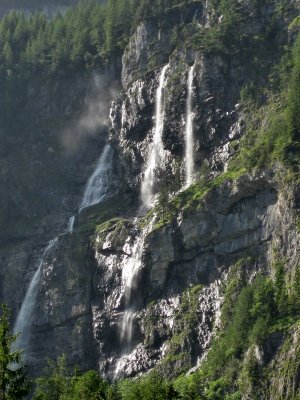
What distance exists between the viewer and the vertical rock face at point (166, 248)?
8019 cm

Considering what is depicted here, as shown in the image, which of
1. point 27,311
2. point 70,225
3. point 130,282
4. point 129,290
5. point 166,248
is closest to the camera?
point 166,248

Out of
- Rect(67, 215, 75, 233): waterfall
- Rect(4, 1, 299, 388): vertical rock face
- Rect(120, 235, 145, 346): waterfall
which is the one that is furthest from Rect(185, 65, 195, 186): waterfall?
Rect(67, 215, 75, 233): waterfall

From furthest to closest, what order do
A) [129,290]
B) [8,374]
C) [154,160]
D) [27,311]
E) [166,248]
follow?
[154,160] → [27,311] → [129,290] → [166,248] → [8,374]

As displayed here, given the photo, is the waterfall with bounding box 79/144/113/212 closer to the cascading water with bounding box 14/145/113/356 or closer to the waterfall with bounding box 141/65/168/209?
the cascading water with bounding box 14/145/113/356

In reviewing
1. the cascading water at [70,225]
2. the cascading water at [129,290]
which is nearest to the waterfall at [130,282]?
the cascading water at [129,290]

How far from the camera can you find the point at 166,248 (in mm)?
85062

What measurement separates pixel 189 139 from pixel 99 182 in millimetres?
16342

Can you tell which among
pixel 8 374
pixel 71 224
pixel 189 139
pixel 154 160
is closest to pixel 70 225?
pixel 71 224

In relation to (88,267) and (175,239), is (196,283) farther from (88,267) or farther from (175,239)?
(88,267)

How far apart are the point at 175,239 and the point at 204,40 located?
1205 inches

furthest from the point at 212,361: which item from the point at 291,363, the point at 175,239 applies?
the point at 175,239

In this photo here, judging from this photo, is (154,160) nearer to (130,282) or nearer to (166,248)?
(166,248)

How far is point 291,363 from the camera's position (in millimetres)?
66750

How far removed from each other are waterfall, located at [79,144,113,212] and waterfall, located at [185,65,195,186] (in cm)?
1429
